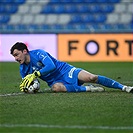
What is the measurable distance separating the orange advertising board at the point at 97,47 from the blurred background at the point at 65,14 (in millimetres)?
3214

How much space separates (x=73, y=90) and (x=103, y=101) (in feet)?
4.65

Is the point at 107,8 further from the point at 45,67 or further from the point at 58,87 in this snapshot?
the point at 45,67

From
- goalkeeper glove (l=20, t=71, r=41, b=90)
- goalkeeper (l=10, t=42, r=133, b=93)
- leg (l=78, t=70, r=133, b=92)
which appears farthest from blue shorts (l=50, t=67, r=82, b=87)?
goalkeeper glove (l=20, t=71, r=41, b=90)

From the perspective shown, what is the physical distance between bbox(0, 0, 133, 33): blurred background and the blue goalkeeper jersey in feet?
51.3

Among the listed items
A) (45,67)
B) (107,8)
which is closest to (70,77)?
(45,67)

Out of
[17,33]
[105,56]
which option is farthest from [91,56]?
[17,33]

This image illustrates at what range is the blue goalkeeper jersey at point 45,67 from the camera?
361 inches

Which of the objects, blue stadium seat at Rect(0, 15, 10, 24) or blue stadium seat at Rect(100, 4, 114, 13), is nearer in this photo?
blue stadium seat at Rect(0, 15, 10, 24)

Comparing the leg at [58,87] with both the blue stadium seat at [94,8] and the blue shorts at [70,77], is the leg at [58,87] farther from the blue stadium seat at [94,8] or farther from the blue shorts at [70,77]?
the blue stadium seat at [94,8]

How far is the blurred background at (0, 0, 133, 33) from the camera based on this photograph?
25.6 meters

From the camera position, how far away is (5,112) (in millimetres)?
7270

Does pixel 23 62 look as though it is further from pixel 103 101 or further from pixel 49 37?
pixel 49 37

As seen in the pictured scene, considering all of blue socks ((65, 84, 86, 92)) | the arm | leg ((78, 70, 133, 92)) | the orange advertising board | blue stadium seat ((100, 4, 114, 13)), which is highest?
blue stadium seat ((100, 4, 114, 13))

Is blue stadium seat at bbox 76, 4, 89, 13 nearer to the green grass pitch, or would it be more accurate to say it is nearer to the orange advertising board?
the orange advertising board
